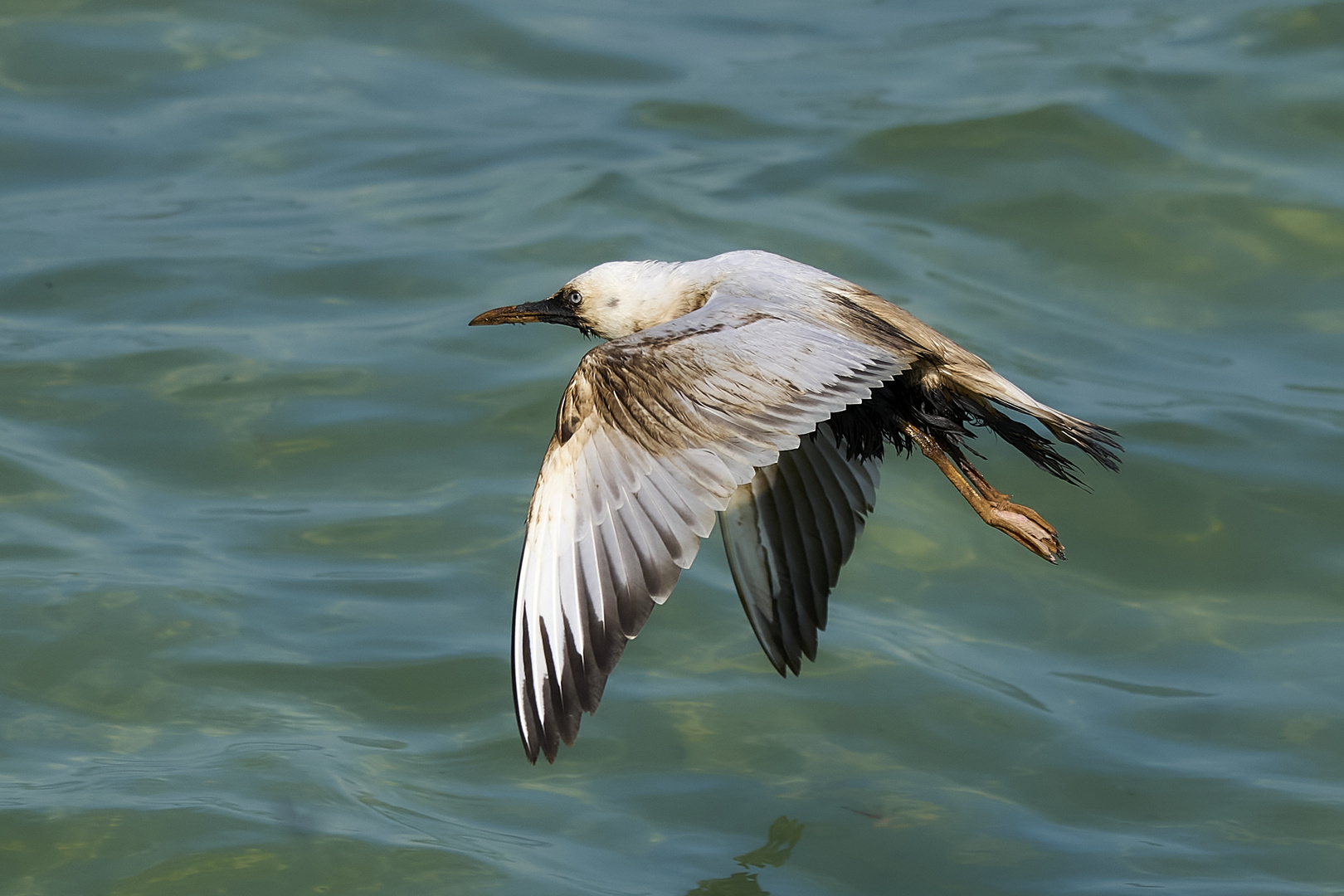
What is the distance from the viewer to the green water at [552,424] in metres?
6.50

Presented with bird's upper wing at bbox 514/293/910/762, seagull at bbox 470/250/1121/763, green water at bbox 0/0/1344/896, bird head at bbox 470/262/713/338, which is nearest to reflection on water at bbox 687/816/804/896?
green water at bbox 0/0/1344/896

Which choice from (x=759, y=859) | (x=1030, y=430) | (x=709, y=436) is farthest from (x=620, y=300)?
(x=759, y=859)

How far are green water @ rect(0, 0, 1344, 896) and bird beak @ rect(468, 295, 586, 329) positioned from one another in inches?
60.3

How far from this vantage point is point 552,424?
9.09 m

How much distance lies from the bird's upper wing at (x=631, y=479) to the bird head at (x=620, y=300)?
91 centimetres

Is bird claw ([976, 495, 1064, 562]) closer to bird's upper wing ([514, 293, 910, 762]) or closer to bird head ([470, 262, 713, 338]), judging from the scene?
bird's upper wing ([514, 293, 910, 762])

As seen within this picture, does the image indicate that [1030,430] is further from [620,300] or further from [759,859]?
[759,859]

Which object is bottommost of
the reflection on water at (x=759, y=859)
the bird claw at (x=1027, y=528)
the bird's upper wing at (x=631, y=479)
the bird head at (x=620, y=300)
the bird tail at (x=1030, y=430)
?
the reflection on water at (x=759, y=859)

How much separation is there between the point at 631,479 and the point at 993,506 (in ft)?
4.64

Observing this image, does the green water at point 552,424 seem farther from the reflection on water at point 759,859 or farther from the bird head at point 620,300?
the bird head at point 620,300

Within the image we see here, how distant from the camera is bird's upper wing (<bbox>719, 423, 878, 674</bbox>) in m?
6.54

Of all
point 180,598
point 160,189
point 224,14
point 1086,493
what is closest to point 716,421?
point 180,598

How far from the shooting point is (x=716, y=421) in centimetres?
511

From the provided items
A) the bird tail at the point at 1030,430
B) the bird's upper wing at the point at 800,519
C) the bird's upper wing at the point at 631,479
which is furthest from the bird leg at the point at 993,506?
the bird's upper wing at the point at 631,479
